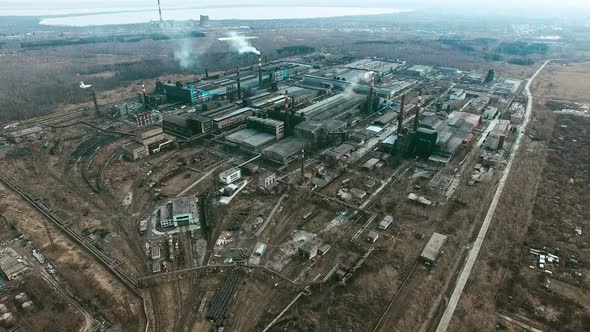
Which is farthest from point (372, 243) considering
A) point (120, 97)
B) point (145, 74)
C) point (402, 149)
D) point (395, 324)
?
point (145, 74)

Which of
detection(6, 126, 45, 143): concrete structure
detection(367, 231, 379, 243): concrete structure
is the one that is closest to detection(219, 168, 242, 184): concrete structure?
detection(367, 231, 379, 243): concrete structure

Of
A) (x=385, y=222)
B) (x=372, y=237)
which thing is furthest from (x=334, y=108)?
(x=372, y=237)

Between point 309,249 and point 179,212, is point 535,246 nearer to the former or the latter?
point 309,249

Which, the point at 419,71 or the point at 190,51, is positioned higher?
the point at 190,51

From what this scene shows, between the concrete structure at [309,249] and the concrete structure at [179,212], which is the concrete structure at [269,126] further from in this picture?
the concrete structure at [309,249]

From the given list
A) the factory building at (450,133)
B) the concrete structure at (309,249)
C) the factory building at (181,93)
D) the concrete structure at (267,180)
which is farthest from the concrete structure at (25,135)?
the factory building at (450,133)

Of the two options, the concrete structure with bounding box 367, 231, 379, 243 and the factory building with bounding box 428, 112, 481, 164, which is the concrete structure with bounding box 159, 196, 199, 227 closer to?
the concrete structure with bounding box 367, 231, 379, 243

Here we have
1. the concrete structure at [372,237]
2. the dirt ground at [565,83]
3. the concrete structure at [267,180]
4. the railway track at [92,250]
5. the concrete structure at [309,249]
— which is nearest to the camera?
the railway track at [92,250]
